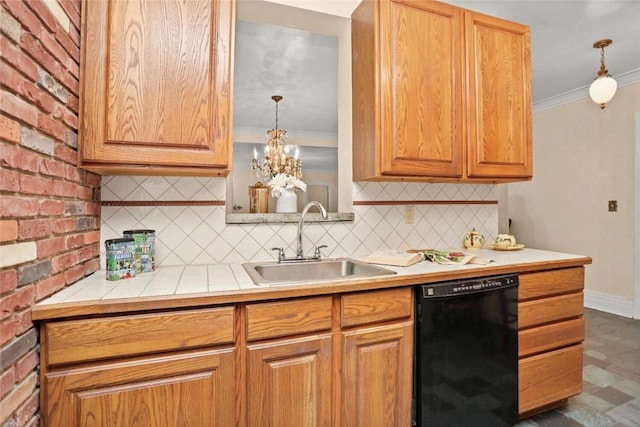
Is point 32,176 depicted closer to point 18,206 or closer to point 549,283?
point 18,206

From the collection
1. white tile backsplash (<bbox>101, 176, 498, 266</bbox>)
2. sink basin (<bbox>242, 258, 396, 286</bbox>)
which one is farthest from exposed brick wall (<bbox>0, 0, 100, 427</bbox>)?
sink basin (<bbox>242, 258, 396, 286</bbox>)

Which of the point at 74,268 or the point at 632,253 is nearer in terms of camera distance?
the point at 74,268

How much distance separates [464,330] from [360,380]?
21.5 inches

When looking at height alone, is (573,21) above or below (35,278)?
above

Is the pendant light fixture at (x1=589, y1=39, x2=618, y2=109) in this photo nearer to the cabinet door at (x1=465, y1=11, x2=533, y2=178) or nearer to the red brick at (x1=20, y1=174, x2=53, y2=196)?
the cabinet door at (x1=465, y1=11, x2=533, y2=178)

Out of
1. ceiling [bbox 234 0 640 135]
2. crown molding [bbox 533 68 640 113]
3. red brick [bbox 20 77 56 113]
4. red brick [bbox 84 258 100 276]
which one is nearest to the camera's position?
red brick [bbox 20 77 56 113]

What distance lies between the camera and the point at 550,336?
1783 millimetres

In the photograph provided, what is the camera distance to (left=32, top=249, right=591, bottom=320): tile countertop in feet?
3.34

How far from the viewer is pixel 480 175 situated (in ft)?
6.38

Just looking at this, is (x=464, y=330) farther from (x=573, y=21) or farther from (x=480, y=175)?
(x=573, y=21)

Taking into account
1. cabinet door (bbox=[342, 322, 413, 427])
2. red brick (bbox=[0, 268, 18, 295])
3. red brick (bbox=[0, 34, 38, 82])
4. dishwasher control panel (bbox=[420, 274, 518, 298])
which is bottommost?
cabinet door (bbox=[342, 322, 413, 427])

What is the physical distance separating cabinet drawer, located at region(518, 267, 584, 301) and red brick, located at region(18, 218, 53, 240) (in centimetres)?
202

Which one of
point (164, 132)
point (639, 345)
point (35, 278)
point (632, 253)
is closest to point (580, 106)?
point (632, 253)

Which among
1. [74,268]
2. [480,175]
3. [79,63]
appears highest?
[79,63]
